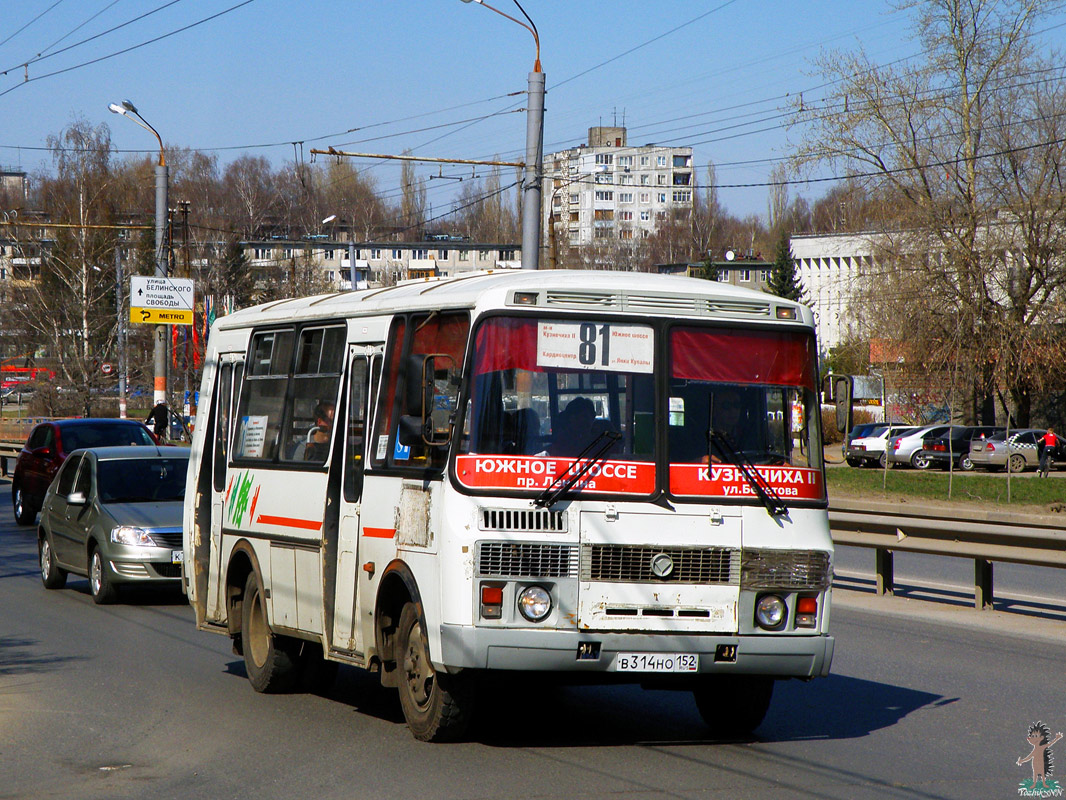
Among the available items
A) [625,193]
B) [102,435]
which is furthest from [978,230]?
[625,193]

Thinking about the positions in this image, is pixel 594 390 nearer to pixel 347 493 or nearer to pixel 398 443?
pixel 398 443

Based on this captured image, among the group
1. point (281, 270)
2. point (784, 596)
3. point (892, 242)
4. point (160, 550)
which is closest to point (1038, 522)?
point (160, 550)

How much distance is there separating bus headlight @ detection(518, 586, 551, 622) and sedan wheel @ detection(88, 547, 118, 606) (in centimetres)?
823

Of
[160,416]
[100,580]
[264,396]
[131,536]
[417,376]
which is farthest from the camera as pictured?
[160,416]

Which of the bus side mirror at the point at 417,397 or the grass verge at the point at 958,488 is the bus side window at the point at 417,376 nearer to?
the bus side mirror at the point at 417,397

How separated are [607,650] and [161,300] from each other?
25903mm

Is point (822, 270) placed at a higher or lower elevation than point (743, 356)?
higher

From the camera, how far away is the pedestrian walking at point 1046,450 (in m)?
39.5

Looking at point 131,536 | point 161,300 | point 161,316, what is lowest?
point 131,536

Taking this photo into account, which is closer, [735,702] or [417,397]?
[417,397]

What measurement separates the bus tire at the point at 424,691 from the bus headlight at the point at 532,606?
571 millimetres

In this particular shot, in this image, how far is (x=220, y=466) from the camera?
1007 centimetres

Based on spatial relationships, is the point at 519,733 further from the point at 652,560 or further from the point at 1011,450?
the point at 1011,450

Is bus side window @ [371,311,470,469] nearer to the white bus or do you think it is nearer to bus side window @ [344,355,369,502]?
the white bus
